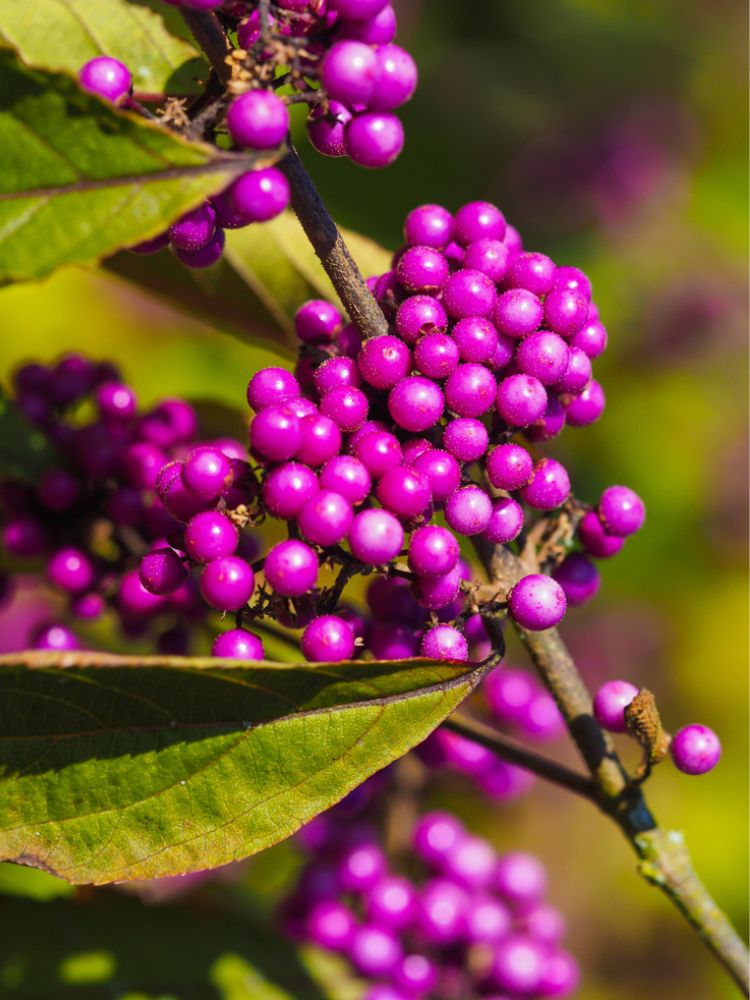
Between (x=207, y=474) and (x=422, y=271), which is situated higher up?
(x=422, y=271)

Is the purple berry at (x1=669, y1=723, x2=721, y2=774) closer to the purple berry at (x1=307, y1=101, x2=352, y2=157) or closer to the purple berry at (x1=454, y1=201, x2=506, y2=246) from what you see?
the purple berry at (x1=454, y1=201, x2=506, y2=246)

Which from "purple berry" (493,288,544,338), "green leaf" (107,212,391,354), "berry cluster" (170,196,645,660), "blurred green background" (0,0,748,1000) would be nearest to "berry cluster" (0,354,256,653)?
"green leaf" (107,212,391,354)

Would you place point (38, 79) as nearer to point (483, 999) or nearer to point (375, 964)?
point (375, 964)

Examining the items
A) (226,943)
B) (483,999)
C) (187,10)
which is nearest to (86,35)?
(187,10)

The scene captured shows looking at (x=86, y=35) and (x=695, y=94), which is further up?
(x=695, y=94)

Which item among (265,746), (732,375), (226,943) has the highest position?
Answer: (732,375)

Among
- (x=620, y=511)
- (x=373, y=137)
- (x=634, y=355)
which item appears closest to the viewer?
(x=373, y=137)

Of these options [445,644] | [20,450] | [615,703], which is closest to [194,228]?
[445,644]

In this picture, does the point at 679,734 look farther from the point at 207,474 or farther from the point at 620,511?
the point at 207,474
